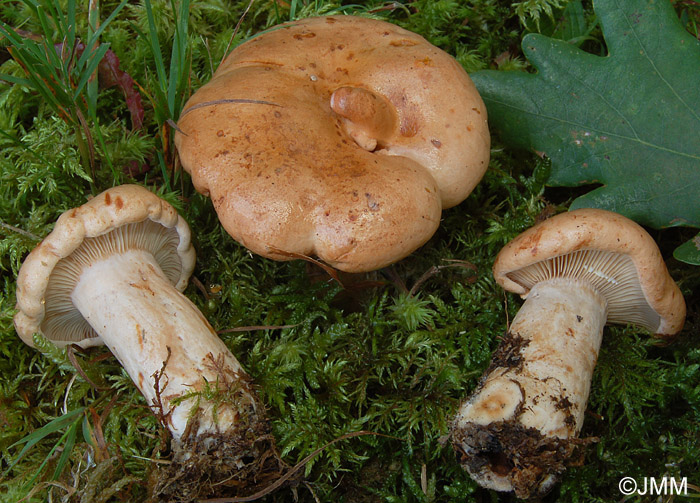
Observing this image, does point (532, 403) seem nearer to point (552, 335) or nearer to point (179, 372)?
point (552, 335)

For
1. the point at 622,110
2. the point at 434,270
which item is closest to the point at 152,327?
the point at 434,270

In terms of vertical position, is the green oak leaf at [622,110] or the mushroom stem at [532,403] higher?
the green oak leaf at [622,110]

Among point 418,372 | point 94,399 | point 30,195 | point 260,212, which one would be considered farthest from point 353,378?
point 30,195

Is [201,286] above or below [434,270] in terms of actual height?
below

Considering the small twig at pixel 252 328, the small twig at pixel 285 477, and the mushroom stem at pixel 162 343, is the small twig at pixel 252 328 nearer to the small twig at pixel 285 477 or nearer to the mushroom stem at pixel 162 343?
the mushroom stem at pixel 162 343

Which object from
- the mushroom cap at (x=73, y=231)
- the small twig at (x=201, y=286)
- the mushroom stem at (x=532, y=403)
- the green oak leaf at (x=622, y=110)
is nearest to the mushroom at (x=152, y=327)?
the mushroom cap at (x=73, y=231)

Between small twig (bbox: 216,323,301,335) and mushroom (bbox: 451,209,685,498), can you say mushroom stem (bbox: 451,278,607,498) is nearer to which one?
mushroom (bbox: 451,209,685,498)

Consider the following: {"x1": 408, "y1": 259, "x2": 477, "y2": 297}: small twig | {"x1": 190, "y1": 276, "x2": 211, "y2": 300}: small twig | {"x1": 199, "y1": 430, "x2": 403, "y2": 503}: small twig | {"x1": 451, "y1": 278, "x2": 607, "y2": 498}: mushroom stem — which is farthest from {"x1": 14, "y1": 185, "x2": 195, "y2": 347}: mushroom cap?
{"x1": 451, "y1": 278, "x2": 607, "y2": 498}: mushroom stem
